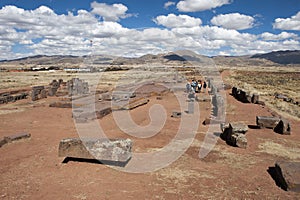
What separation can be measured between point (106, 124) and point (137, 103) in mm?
5672

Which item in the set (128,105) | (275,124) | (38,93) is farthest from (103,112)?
(38,93)

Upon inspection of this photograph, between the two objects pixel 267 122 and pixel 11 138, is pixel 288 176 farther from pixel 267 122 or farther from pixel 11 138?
pixel 11 138

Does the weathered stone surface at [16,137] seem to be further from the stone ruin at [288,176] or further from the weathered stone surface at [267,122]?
the weathered stone surface at [267,122]

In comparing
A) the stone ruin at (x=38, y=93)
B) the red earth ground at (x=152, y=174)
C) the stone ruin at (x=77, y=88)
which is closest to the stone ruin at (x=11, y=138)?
the red earth ground at (x=152, y=174)

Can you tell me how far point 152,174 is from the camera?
22.3 feet

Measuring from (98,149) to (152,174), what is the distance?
1.62 m

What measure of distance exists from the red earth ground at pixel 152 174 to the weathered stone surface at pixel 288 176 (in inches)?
6.0

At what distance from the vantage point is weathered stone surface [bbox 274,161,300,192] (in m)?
5.84

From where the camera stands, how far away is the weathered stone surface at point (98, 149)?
7.01 meters

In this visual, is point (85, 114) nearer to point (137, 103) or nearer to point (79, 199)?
point (137, 103)

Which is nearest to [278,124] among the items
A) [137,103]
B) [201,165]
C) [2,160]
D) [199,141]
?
[199,141]

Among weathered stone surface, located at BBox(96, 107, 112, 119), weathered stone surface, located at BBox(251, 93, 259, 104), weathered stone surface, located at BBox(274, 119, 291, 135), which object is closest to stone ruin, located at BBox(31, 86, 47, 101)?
weathered stone surface, located at BBox(96, 107, 112, 119)

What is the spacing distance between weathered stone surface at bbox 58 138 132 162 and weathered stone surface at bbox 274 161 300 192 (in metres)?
3.92

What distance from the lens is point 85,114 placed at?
46.5 ft
